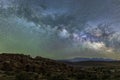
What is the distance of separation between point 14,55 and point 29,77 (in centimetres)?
9608

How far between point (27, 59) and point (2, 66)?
1395 inches

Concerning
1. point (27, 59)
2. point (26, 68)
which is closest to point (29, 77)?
point (26, 68)

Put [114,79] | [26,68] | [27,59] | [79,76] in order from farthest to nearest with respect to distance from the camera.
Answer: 1. [27,59]
2. [26,68]
3. [79,76]
4. [114,79]

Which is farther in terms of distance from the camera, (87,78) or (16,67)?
(16,67)

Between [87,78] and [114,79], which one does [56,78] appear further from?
[114,79]

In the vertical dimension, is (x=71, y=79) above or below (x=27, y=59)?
below

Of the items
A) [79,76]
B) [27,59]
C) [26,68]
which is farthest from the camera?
[27,59]

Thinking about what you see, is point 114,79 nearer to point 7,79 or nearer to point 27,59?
point 7,79

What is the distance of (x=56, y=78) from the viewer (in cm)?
10300

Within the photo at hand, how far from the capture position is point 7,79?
10481cm

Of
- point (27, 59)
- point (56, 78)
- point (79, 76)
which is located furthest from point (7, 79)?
point (27, 59)

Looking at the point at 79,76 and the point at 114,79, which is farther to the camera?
the point at 79,76

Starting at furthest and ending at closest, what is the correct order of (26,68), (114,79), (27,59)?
(27,59)
(26,68)
(114,79)

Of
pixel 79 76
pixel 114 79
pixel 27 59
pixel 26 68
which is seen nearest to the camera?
pixel 114 79
